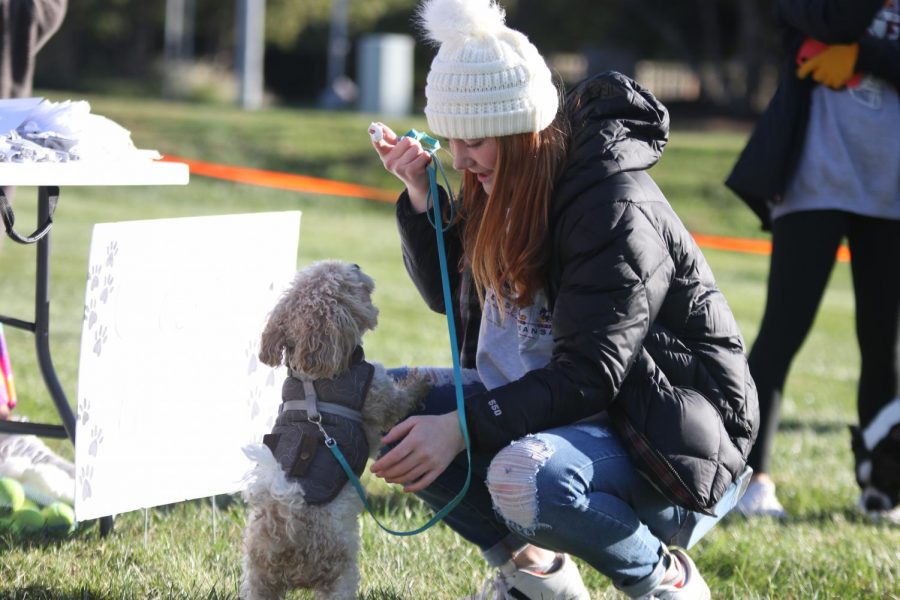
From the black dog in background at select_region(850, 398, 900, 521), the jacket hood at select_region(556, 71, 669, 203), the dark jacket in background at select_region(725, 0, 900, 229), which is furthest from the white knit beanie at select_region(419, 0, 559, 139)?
the black dog in background at select_region(850, 398, 900, 521)

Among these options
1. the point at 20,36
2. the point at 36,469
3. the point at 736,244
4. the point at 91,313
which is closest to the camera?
the point at 91,313

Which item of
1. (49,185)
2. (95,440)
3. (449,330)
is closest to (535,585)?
(449,330)

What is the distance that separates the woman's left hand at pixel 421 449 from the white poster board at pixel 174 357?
2.11ft

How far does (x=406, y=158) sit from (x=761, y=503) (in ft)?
7.05

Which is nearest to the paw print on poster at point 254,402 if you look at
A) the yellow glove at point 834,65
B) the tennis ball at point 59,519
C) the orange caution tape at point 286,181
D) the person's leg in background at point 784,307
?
the tennis ball at point 59,519

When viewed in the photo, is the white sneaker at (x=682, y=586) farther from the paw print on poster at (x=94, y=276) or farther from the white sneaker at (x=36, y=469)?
the white sneaker at (x=36, y=469)

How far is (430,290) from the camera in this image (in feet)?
10.3

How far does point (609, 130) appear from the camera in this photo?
2652 mm

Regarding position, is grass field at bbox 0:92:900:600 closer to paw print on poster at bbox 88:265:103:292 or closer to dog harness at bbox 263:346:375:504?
dog harness at bbox 263:346:375:504

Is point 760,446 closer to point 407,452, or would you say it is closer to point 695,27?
point 407,452

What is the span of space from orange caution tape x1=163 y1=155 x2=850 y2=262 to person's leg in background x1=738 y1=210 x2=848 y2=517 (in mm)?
10055

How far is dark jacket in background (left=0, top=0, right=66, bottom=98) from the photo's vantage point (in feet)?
12.5

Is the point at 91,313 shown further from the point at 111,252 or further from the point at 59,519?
the point at 59,519

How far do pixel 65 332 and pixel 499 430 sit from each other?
4871mm
